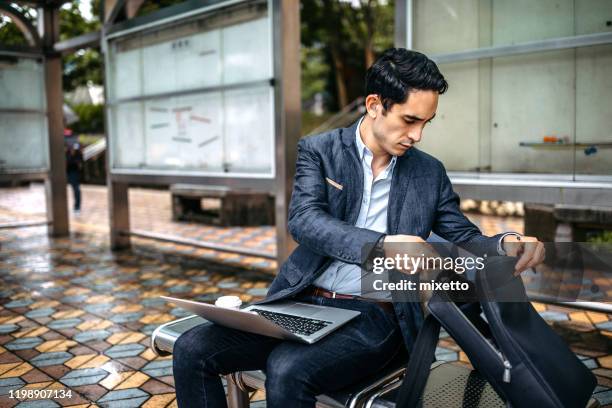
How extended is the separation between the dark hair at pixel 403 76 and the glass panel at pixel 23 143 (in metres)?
6.76

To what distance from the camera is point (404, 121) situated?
1.98 meters

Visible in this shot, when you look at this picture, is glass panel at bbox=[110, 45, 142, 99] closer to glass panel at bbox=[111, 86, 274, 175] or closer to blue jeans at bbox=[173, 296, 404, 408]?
glass panel at bbox=[111, 86, 274, 175]

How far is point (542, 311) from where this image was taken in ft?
13.5

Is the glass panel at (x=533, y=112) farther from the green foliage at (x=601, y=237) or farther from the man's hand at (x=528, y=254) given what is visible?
the green foliage at (x=601, y=237)

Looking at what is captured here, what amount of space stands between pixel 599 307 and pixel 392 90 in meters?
2.01

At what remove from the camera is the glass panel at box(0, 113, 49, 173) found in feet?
24.3

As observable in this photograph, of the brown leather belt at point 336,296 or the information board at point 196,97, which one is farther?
the information board at point 196,97

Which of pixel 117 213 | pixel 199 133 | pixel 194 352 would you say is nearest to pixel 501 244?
pixel 194 352

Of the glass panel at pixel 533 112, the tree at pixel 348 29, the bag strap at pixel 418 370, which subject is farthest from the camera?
the tree at pixel 348 29

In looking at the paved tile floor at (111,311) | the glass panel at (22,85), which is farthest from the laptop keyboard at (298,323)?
the glass panel at (22,85)

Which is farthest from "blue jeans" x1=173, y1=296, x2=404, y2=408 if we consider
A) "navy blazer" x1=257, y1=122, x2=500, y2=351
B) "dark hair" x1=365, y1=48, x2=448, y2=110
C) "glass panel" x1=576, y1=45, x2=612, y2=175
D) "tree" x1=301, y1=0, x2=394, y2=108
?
"tree" x1=301, y1=0, x2=394, y2=108

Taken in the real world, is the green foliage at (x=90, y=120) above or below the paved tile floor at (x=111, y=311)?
above

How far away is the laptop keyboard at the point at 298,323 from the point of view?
5.92 feet

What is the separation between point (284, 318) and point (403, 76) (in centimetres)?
89
